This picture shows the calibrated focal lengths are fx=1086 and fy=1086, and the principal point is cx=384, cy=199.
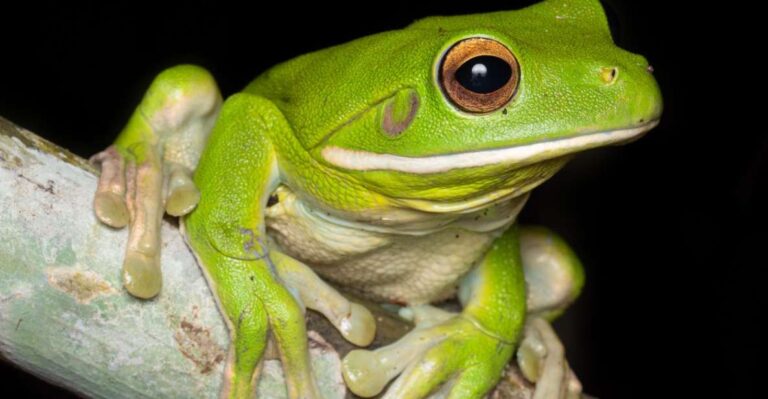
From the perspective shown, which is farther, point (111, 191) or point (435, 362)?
point (435, 362)

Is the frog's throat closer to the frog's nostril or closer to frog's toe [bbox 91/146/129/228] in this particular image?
the frog's nostril

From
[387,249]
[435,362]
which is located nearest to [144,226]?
[387,249]

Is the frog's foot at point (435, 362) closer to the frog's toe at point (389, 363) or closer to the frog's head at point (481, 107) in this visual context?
the frog's toe at point (389, 363)

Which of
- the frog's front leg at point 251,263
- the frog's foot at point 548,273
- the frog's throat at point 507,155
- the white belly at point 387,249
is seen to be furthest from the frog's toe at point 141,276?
the frog's foot at point 548,273

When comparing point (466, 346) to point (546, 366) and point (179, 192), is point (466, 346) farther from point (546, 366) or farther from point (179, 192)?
point (179, 192)

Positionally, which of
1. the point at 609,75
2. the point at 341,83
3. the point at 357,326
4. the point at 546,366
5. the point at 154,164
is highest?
the point at 609,75

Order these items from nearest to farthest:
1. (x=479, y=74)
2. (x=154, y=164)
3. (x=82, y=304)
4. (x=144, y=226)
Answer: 1. (x=479, y=74)
2. (x=82, y=304)
3. (x=144, y=226)
4. (x=154, y=164)

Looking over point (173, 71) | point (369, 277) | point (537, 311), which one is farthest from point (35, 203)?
point (537, 311)
